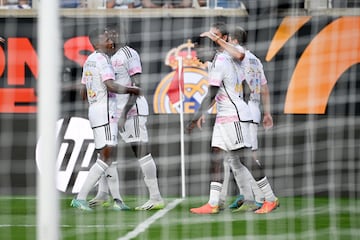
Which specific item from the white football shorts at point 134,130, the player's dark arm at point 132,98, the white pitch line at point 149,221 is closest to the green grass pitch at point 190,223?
the white pitch line at point 149,221

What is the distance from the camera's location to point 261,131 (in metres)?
11.8

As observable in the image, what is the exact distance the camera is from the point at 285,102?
1175 cm

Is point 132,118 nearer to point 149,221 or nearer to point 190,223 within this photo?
point 149,221

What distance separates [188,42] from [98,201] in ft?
7.39

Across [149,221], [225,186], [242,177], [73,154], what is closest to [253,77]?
[242,177]

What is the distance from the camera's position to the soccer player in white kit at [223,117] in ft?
32.1

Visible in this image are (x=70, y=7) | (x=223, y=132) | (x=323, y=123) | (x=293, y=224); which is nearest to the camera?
(x=293, y=224)

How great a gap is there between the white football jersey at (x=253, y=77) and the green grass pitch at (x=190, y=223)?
1.03 m

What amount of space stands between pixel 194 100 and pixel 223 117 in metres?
1.95

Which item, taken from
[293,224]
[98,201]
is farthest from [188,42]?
[293,224]

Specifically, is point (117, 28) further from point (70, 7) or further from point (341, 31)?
point (341, 31)

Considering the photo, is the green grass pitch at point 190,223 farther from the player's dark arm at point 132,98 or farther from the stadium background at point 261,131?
the player's dark arm at point 132,98

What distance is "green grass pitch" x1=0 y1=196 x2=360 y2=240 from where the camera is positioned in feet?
27.3

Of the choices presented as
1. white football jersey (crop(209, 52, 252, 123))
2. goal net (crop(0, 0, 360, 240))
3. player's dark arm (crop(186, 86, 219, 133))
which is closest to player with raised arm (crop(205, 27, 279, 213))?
white football jersey (crop(209, 52, 252, 123))
